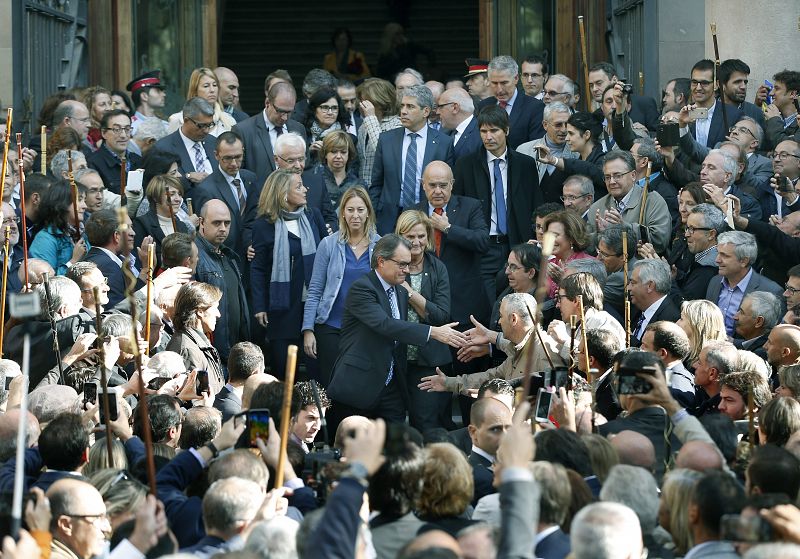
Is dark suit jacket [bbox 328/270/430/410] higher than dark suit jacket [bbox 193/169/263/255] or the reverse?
the reverse

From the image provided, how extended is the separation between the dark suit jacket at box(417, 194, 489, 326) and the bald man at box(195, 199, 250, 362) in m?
1.51

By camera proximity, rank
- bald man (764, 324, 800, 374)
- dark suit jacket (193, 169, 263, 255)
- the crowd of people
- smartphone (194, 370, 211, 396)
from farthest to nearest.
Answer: dark suit jacket (193, 169, 263, 255) → bald man (764, 324, 800, 374) → smartphone (194, 370, 211, 396) → the crowd of people

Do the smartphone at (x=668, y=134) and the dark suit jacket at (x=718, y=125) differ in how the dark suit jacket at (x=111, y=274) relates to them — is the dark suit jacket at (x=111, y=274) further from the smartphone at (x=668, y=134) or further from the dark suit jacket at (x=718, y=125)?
the dark suit jacket at (x=718, y=125)

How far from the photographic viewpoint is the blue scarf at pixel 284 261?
1201 cm

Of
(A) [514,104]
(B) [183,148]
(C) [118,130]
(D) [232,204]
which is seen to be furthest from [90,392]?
(A) [514,104]

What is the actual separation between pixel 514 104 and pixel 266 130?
212cm

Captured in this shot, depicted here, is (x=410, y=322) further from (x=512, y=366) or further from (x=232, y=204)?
(x=232, y=204)

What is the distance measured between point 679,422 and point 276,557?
2186 millimetres

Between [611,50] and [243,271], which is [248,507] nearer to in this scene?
[243,271]

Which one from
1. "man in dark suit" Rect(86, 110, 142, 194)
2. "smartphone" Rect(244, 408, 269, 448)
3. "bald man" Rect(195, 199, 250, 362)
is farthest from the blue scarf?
"smartphone" Rect(244, 408, 269, 448)

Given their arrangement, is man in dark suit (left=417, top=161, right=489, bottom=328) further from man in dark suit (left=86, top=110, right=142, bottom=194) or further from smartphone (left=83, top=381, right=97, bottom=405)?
smartphone (left=83, top=381, right=97, bottom=405)

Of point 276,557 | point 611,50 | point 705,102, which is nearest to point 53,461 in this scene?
point 276,557

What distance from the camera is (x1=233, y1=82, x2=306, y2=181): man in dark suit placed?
43.8 feet

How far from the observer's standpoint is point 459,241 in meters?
11.9
